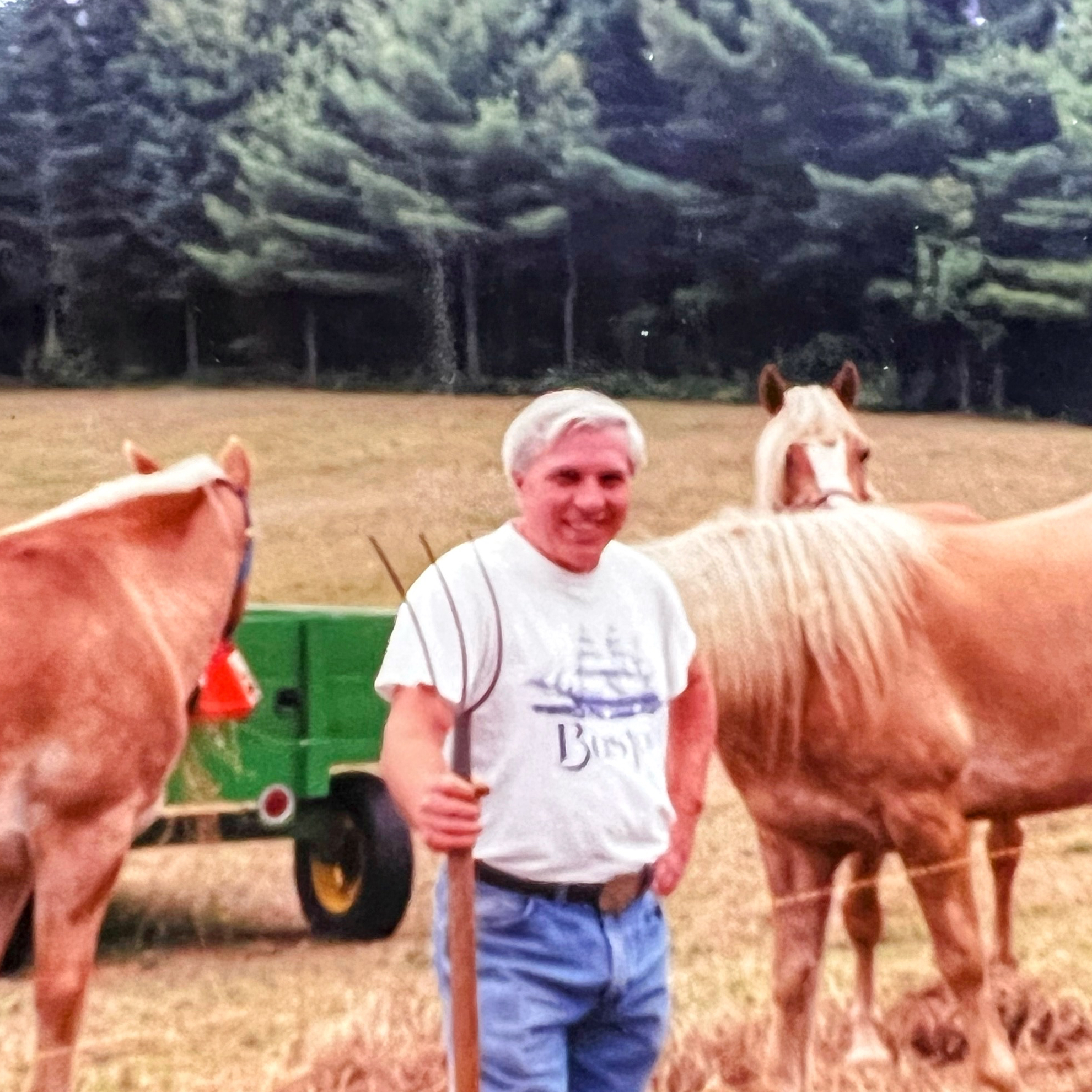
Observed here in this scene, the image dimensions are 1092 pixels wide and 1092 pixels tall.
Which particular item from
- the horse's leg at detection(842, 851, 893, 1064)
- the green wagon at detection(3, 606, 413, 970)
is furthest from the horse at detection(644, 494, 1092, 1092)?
the green wagon at detection(3, 606, 413, 970)

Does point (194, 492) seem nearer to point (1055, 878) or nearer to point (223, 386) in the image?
point (223, 386)

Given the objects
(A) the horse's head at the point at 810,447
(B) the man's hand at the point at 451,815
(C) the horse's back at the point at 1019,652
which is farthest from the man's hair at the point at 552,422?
(A) the horse's head at the point at 810,447

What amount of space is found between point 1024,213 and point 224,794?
215 cm

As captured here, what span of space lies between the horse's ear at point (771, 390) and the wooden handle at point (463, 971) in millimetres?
1916

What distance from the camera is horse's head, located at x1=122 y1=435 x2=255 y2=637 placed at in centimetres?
256

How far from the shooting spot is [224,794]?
9.07 feet

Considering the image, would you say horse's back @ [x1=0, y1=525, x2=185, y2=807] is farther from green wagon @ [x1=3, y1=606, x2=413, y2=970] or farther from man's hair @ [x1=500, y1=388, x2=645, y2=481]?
man's hair @ [x1=500, y1=388, x2=645, y2=481]

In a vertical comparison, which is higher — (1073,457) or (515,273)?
(515,273)

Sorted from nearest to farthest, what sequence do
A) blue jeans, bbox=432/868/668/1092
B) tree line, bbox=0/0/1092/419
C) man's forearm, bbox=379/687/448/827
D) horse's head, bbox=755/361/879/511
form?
man's forearm, bbox=379/687/448/827 < blue jeans, bbox=432/868/668/1092 < tree line, bbox=0/0/1092/419 < horse's head, bbox=755/361/879/511

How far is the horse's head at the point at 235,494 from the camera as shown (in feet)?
8.39

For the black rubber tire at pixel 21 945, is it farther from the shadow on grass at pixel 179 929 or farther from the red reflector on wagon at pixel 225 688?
the red reflector on wagon at pixel 225 688

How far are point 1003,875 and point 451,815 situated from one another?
224 cm

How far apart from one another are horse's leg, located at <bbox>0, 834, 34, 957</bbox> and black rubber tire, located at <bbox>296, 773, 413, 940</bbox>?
2.33ft

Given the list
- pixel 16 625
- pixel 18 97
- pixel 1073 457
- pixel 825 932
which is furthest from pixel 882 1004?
pixel 18 97
